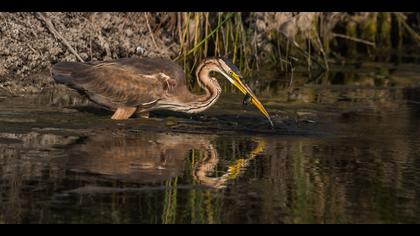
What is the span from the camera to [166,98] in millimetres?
11211

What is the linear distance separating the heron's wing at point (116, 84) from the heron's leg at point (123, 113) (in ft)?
0.18

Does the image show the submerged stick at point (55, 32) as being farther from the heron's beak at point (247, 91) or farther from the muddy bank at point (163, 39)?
the heron's beak at point (247, 91)

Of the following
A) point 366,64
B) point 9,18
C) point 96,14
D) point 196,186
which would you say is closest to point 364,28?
point 366,64

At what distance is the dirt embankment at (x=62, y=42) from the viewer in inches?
507

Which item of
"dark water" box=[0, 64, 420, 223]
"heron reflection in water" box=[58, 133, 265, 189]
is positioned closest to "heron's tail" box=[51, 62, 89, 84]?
"dark water" box=[0, 64, 420, 223]

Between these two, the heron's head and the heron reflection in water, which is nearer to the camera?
the heron reflection in water

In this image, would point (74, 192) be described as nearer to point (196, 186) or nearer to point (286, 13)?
point (196, 186)

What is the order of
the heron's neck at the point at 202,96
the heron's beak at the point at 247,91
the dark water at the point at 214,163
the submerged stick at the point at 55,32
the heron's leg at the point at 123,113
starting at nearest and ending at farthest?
the dark water at the point at 214,163 → the heron's leg at the point at 123,113 → the heron's beak at the point at 247,91 → the heron's neck at the point at 202,96 → the submerged stick at the point at 55,32

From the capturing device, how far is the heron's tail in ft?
36.3

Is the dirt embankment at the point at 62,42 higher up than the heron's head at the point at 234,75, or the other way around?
the dirt embankment at the point at 62,42

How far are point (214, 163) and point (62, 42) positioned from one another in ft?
16.1

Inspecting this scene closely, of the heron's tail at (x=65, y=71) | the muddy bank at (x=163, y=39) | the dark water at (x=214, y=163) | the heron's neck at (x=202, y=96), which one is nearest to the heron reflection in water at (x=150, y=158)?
the dark water at (x=214, y=163)

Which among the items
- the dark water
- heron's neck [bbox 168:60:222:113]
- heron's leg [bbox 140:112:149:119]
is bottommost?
the dark water

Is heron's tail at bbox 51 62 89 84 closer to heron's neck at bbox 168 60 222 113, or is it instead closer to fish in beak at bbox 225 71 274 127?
heron's neck at bbox 168 60 222 113
